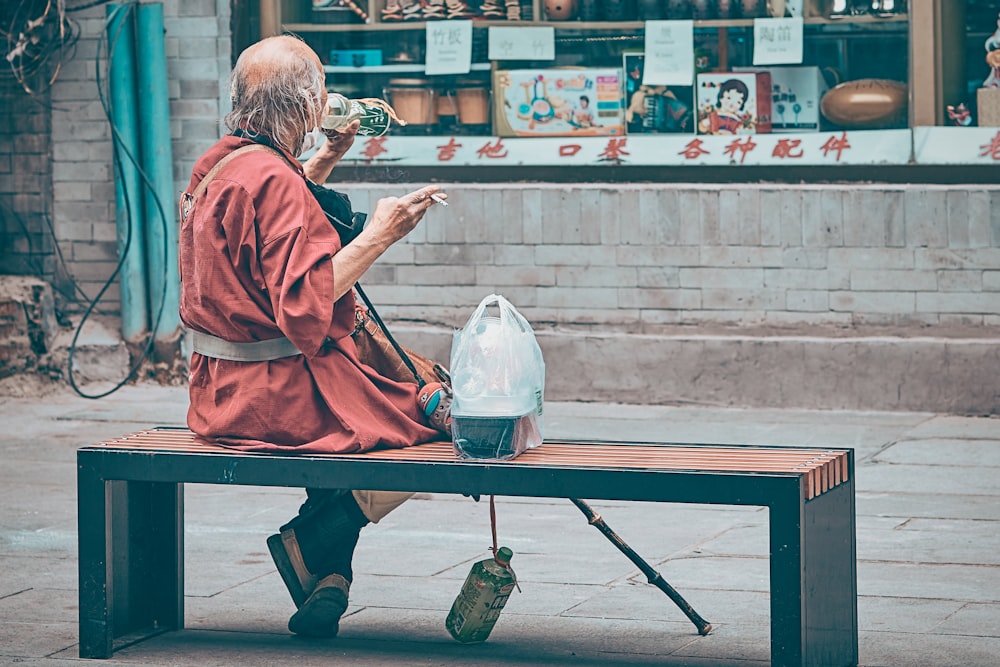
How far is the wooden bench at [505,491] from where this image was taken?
4152 mm

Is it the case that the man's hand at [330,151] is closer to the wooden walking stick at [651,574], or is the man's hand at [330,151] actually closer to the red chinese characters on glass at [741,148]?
the wooden walking stick at [651,574]

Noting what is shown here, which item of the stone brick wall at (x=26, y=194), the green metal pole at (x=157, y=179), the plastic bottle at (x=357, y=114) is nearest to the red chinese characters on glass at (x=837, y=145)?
the green metal pole at (x=157, y=179)

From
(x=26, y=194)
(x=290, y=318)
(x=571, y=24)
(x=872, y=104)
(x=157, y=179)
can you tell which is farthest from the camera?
(x=26, y=194)

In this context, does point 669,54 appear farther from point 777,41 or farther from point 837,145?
point 837,145

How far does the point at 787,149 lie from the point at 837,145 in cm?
28

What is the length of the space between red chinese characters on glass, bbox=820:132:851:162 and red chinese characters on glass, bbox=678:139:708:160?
2.28 ft

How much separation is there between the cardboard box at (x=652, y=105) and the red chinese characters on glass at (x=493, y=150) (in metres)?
0.76

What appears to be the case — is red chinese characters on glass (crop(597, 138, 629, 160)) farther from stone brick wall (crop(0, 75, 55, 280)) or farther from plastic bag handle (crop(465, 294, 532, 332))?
plastic bag handle (crop(465, 294, 532, 332))

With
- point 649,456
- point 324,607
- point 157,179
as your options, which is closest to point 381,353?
point 324,607

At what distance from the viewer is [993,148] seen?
922 centimetres

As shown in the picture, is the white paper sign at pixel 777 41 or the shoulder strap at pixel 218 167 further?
the white paper sign at pixel 777 41

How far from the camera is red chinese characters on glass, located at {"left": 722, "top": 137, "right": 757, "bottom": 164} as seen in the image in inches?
382

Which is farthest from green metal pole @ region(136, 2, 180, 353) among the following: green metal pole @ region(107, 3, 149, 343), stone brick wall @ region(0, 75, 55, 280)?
stone brick wall @ region(0, 75, 55, 280)

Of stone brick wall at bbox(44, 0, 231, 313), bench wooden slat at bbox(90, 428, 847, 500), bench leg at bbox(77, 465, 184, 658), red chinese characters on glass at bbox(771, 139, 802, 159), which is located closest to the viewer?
bench wooden slat at bbox(90, 428, 847, 500)
